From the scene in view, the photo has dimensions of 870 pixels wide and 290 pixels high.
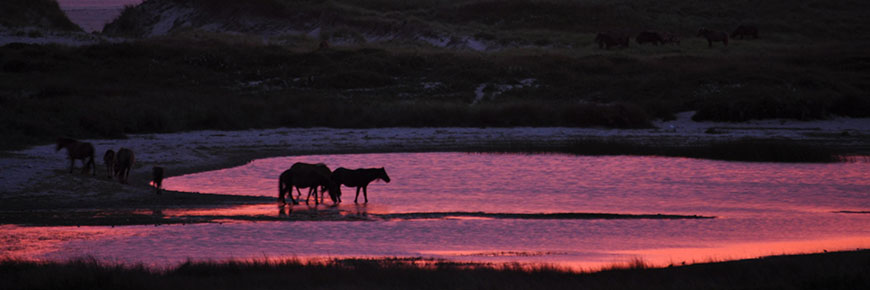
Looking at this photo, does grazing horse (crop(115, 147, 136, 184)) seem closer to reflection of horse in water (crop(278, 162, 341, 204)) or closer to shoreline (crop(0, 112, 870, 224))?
shoreline (crop(0, 112, 870, 224))

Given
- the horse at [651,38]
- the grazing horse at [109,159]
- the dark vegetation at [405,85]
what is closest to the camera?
the grazing horse at [109,159]

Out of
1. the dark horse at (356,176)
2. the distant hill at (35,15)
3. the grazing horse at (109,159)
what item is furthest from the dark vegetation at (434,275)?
the distant hill at (35,15)

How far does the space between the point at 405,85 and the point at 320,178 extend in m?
26.3

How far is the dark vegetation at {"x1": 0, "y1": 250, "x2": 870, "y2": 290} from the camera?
378 inches

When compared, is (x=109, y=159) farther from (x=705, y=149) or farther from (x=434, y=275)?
(x=705, y=149)

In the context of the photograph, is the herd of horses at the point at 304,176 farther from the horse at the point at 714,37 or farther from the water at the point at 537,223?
the horse at the point at 714,37

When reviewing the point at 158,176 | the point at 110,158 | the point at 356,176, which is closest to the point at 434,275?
the point at 356,176

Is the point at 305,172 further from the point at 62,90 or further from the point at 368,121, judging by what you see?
the point at 62,90

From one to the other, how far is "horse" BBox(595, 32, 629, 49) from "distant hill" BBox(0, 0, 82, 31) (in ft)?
95.5

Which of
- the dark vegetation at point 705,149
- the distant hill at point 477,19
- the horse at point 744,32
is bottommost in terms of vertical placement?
the dark vegetation at point 705,149

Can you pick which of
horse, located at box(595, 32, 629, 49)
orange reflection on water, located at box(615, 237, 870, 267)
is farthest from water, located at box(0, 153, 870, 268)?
horse, located at box(595, 32, 629, 49)

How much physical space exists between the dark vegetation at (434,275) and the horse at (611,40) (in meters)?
44.9

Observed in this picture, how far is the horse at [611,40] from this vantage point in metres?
55.4

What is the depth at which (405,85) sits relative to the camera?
43062 millimetres
